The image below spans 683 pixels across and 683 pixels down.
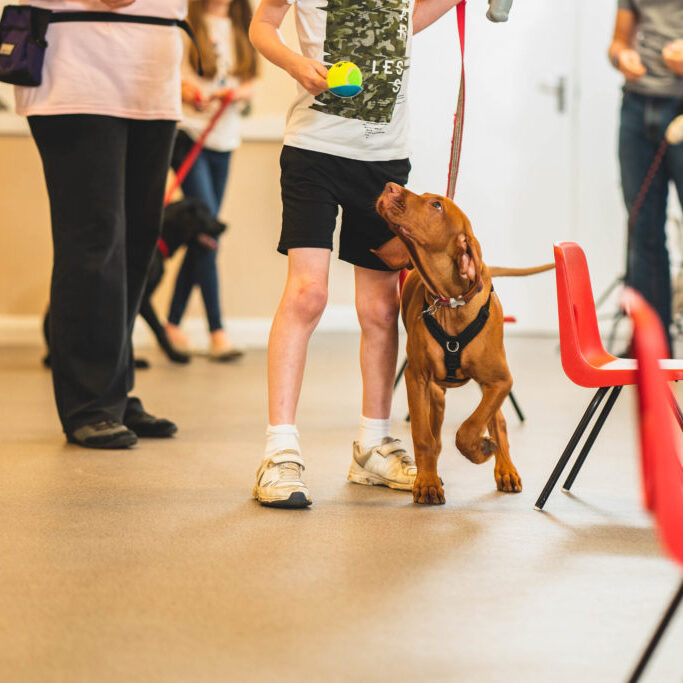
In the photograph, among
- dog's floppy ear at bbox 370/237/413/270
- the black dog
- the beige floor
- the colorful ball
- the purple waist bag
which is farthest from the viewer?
the black dog

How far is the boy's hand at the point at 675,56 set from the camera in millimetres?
3377

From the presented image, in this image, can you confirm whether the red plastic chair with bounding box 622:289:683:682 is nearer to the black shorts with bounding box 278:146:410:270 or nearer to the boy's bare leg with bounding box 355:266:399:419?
the black shorts with bounding box 278:146:410:270

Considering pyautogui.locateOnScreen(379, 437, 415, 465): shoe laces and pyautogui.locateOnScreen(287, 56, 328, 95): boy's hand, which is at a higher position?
pyautogui.locateOnScreen(287, 56, 328, 95): boy's hand

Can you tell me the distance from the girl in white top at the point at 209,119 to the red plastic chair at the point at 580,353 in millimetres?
2608

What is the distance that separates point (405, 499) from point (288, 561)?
1.68ft

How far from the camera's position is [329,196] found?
7.09 ft

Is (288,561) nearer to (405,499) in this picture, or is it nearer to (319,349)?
(405,499)

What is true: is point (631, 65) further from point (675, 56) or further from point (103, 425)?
point (103, 425)

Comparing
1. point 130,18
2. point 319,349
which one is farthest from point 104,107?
point 319,349

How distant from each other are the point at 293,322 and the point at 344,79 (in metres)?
0.50

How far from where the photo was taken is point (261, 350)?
520 cm

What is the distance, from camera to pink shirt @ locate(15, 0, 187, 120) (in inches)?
102

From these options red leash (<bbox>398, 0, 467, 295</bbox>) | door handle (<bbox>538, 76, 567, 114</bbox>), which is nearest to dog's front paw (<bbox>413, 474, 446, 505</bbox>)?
red leash (<bbox>398, 0, 467, 295</bbox>)

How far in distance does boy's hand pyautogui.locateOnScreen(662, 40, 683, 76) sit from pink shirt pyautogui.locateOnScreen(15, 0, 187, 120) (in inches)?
64.6
